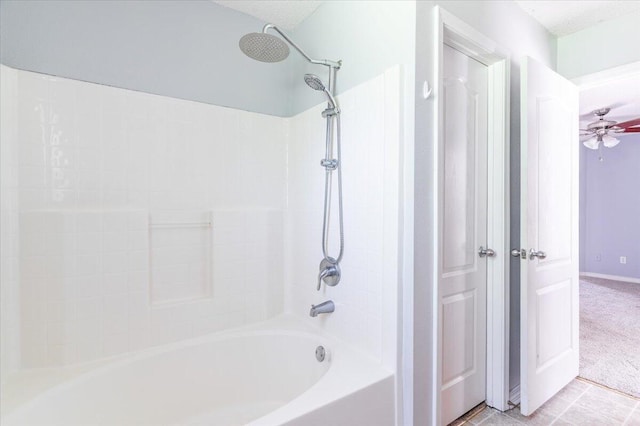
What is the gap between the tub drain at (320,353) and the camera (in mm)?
1711

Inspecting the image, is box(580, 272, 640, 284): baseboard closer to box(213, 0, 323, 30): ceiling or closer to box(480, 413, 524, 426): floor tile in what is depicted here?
box(480, 413, 524, 426): floor tile

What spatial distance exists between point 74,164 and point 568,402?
2995 millimetres

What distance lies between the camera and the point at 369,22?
164 centimetres

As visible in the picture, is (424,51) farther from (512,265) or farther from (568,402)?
(568,402)

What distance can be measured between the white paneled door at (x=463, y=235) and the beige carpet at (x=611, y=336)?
1.04 metres

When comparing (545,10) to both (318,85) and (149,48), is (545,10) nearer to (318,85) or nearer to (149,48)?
(318,85)

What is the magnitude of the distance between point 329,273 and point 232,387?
0.82 metres

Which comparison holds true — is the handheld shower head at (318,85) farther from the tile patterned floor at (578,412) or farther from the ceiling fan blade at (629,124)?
the ceiling fan blade at (629,124)

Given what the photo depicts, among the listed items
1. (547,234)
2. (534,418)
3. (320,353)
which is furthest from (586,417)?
(320,353)

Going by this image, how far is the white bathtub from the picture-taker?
1298 millimetres

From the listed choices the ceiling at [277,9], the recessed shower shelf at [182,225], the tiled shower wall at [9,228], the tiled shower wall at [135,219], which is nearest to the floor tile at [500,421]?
the tiled shower wall at [135,219]

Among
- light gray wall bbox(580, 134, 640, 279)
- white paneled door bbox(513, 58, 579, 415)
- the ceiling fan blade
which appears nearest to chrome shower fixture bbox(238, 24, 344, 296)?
white paneled door bbox(513, 58, 579, 415)

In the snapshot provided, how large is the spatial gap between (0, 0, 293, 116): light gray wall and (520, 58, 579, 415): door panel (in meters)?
1.53

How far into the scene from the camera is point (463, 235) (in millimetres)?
1792
